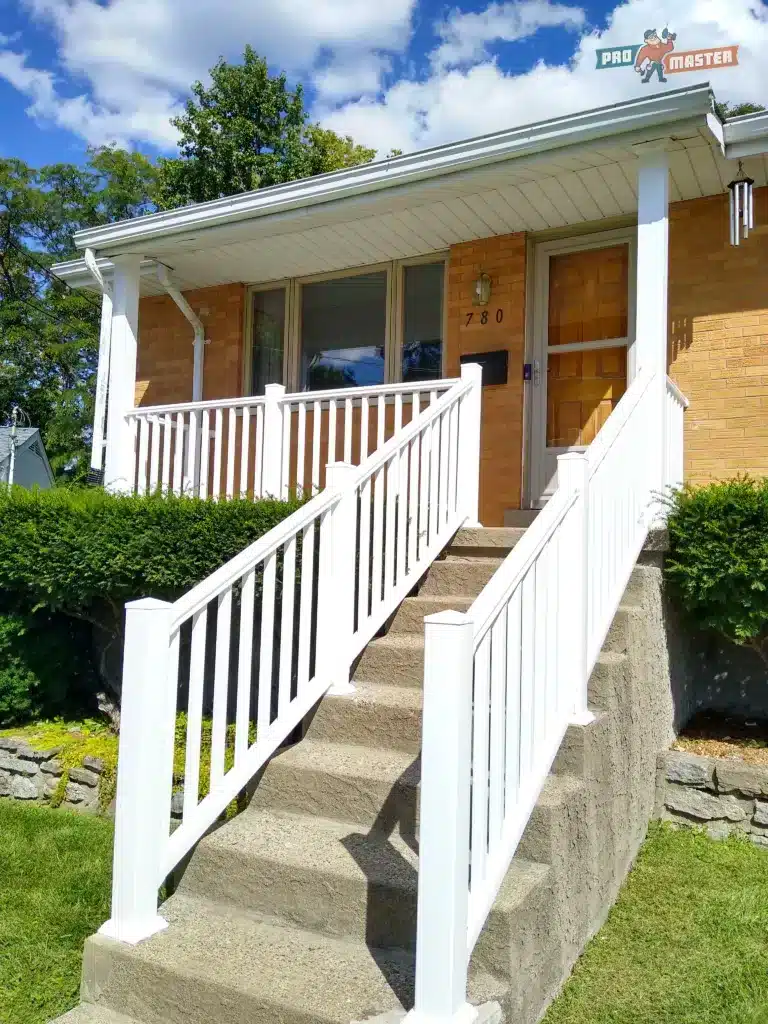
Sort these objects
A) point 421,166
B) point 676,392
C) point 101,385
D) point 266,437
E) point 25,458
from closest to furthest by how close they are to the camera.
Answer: point 676,392, point 421,166, point 266,437, point 101,385, point 25,458

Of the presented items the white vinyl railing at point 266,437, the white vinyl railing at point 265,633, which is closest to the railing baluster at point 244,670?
the white vinyl railing at point 265,633

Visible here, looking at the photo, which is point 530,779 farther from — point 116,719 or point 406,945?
point 116,719

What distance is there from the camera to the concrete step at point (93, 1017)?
110 inches

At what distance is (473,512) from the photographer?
5598 millimetres

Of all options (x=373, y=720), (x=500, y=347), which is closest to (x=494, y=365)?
(x=500, y=347)

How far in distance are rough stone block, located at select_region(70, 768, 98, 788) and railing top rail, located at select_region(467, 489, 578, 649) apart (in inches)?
138

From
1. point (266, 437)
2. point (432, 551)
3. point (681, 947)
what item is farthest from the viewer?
point (266, 437)

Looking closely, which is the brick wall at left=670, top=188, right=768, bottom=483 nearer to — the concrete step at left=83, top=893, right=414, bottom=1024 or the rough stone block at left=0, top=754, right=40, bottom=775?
the concrete step at left=83, top=893, right=414, bottom=1024

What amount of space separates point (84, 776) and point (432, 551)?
8.46ft

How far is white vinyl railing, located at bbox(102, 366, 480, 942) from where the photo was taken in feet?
9.93

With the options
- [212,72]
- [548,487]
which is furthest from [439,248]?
[212,72]

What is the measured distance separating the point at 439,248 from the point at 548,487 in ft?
7.76

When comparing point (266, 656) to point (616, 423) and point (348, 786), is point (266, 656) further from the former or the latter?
point (616, 423)

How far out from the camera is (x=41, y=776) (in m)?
5.56
